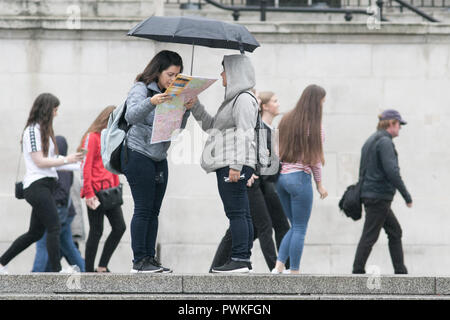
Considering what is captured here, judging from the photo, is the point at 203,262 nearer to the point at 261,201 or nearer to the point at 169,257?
the point at 169,257

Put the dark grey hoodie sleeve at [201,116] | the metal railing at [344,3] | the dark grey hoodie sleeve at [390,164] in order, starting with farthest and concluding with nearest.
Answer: the metal railing at [344,3]
the dark grey hoodie sleeve at [390,164]
the dark grey hoodie sleeve at [201,116]

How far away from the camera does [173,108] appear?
7922 millimetres

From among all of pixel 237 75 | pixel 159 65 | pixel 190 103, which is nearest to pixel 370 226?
pixel 237 75

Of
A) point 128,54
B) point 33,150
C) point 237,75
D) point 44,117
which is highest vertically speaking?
point 128,54

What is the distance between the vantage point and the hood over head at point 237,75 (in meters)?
8.16

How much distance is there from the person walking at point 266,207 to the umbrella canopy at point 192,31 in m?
1.80

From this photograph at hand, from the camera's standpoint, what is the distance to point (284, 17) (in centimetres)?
1441

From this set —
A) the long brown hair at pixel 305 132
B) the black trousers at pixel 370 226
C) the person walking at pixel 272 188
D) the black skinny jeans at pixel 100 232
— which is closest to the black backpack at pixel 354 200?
the black trousers at pixel 370 226

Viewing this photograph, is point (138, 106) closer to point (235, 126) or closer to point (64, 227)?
point (235, 126)

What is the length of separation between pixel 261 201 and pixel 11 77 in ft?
12.5

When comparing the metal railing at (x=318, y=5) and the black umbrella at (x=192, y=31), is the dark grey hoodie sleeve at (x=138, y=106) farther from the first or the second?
the metal railing at (x=318, y=5)

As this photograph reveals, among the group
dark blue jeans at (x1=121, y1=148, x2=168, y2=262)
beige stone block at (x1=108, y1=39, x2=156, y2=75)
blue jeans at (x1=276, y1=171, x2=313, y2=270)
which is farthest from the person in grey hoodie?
beige stone block at (x1=108, y1=39, x2=156, y2=75)

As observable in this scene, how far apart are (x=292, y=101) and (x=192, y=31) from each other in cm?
479
